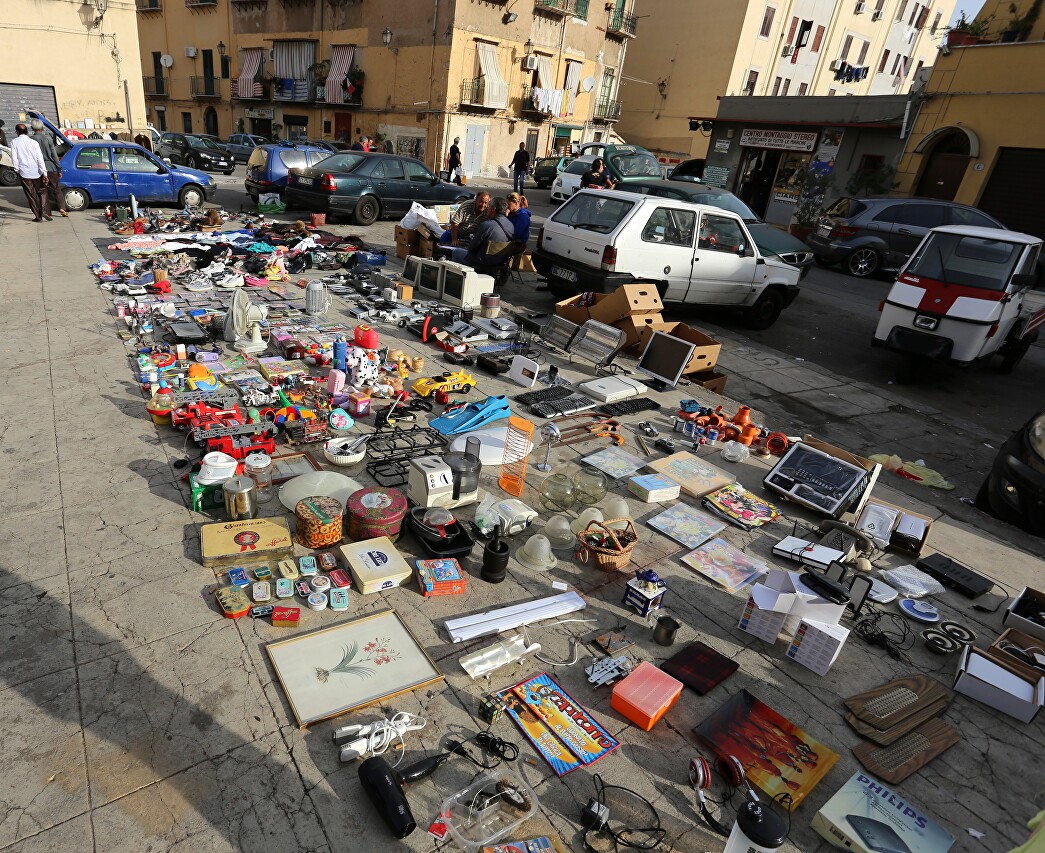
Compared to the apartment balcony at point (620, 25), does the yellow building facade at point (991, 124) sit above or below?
below

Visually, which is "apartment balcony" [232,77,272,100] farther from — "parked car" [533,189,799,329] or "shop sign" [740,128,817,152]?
"parked car" [533,189,799,329]

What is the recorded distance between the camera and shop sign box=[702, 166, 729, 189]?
24.2m

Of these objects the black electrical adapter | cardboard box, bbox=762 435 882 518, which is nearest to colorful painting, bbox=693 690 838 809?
the black electrical adapter

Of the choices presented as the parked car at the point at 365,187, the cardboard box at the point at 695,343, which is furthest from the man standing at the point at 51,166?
the cardboard box at the point at 695,343

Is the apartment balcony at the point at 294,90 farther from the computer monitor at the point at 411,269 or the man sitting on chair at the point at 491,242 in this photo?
the man sitting on chair at the point at 491,242

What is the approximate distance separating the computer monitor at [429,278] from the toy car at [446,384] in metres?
3.24

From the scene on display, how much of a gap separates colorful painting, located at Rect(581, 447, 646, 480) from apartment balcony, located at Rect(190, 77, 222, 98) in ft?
136

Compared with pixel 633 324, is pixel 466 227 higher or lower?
higher

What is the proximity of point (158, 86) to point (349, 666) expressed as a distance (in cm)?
4946

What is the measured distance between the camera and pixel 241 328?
6840mm

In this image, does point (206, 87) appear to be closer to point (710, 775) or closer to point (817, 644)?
point (817, 644)

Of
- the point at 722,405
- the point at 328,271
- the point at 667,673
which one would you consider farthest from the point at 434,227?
the point at 667,673

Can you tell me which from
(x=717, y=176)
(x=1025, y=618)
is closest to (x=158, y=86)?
(x=717, y=176)

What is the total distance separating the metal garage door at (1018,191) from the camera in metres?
16.3
